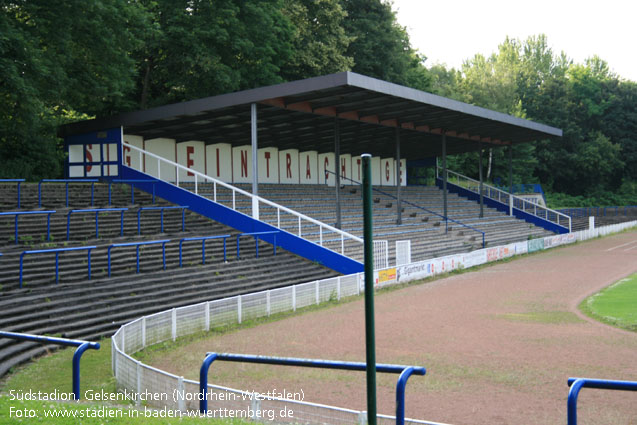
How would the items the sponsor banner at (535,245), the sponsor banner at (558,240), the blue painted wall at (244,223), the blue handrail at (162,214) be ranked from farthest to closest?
the sponsor banner at (558,240) < the sponsor banner at (535,245) < the blue painted wall at (244,223) < the blue handrail at (162,214)

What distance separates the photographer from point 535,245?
3697 centimetres

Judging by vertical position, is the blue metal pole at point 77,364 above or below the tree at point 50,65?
below

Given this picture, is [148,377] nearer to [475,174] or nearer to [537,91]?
[475,174]

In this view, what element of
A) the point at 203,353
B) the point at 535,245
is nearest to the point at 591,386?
the point at 203,353

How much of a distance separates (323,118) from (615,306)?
55.2 ft

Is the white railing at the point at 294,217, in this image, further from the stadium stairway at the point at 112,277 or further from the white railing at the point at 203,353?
the white railing at the point at 203,353

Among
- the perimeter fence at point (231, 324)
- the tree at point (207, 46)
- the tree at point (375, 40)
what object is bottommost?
the perimeter fence at point (231, 324)

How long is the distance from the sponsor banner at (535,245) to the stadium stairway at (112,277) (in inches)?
677

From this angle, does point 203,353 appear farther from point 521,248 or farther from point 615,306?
point 521,248

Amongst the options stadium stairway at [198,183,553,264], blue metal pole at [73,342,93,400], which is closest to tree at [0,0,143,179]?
stadium stairway at [198,183,553,264]

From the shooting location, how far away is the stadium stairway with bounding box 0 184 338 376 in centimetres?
1459

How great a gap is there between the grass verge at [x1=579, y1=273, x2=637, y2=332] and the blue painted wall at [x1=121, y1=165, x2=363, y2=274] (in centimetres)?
850

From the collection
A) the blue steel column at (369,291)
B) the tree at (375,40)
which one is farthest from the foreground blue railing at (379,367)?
the tree at (375,40)

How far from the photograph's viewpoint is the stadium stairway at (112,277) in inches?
574
